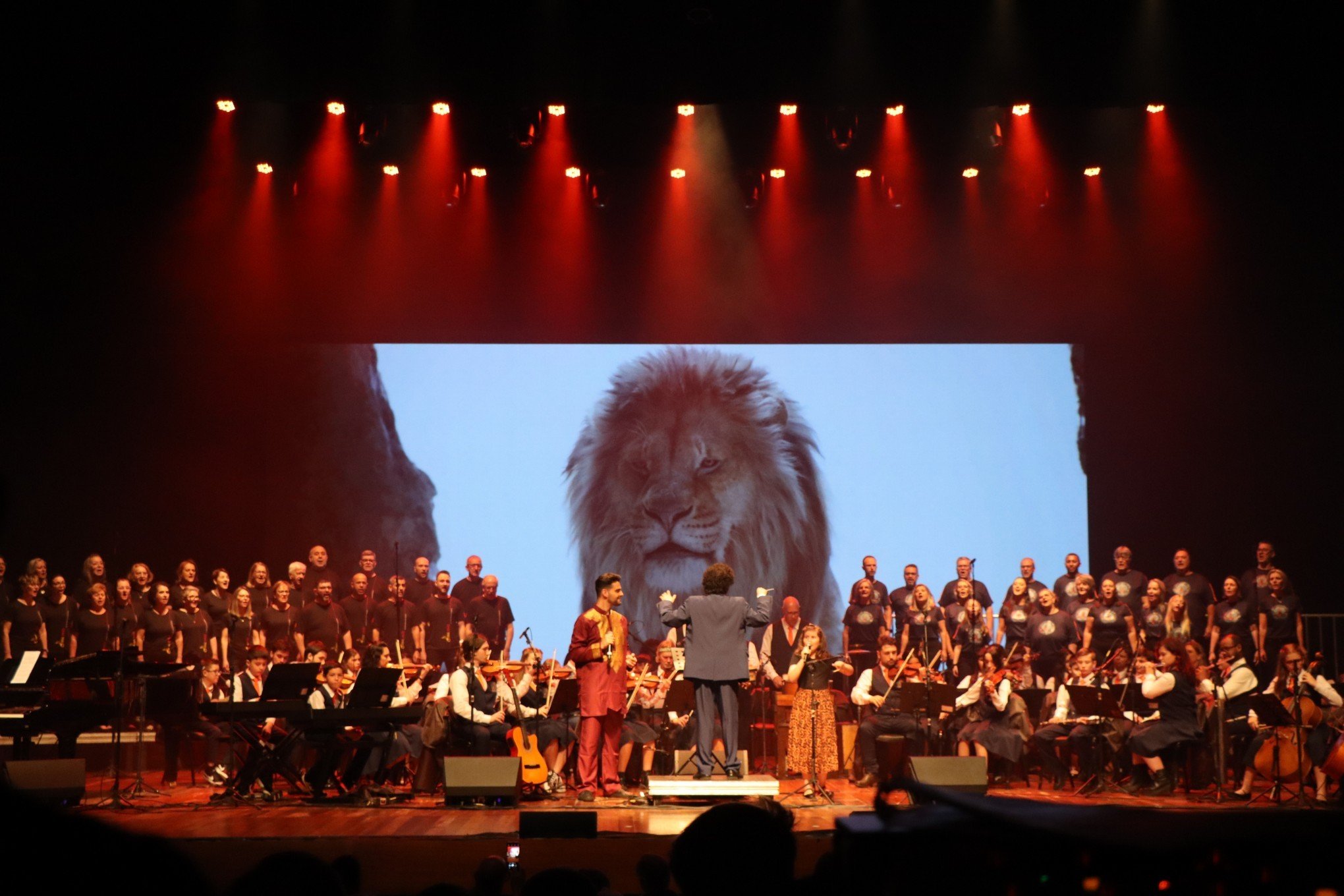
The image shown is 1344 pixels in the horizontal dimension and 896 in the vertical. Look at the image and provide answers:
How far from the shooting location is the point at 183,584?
1264 centimetres

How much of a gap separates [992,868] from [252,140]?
44.5 ft

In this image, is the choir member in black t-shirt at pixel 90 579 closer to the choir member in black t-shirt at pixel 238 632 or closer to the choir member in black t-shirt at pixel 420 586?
the choir member in black t-shirt at pixel 238 632

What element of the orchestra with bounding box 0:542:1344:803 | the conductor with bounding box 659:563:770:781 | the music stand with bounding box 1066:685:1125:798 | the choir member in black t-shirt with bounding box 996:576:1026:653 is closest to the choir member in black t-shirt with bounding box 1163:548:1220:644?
the orchestra with bounding box 0:542:1344:803

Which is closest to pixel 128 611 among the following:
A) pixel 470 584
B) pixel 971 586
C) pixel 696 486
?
pixel 470 584

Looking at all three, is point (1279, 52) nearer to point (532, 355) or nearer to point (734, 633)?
point (734, 633)

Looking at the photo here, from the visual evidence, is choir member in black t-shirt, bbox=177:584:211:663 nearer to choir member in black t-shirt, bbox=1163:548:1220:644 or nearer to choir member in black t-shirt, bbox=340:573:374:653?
choir member in black t-shirt, bbox=340:573:374:653

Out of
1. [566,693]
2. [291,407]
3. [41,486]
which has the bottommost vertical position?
[566,693]

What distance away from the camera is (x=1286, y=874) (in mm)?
1354

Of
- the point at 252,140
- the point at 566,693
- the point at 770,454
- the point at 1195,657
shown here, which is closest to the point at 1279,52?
the point at 1195,657

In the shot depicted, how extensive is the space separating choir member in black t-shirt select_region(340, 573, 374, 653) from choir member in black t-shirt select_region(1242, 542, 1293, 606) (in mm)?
9134

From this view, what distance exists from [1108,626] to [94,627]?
Answer: 32.6 ft

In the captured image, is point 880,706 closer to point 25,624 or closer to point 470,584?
point 470,584

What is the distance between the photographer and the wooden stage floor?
20.4 ft

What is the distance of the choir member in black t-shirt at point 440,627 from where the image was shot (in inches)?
512
